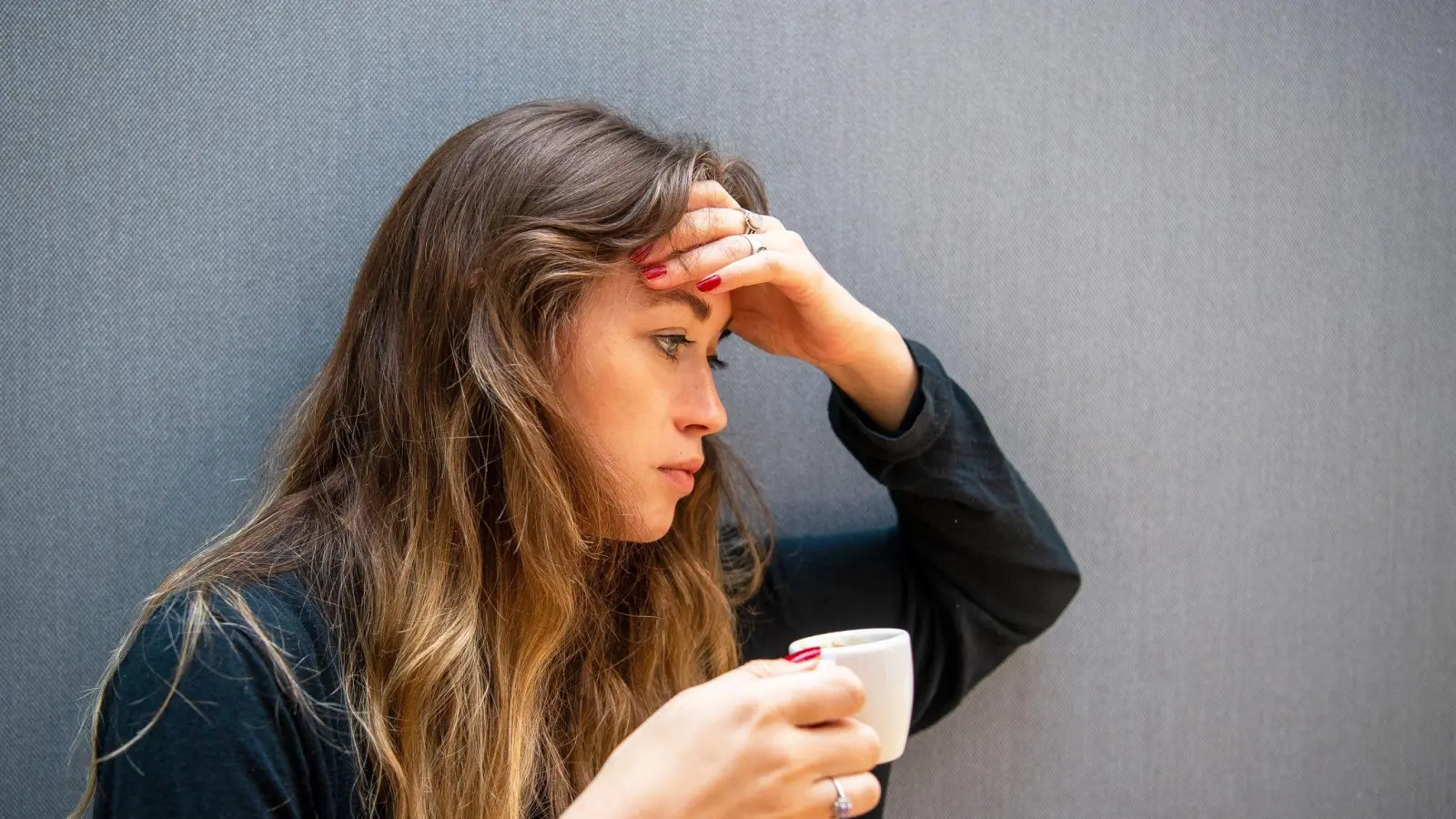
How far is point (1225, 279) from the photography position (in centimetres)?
138

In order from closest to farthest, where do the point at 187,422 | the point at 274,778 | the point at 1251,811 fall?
the point at 274,778 → the point at 187,422 → the point at 1251,811

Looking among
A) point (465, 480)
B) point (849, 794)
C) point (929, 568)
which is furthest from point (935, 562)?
point (465, 480)

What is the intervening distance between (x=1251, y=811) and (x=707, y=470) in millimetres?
947

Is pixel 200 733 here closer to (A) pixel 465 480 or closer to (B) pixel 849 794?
(A) pixel 465 480

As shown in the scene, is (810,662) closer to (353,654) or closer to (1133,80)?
(353,654)

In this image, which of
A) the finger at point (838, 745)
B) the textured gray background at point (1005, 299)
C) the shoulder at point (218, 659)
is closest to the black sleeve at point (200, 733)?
the shoulder at point (218, 659)

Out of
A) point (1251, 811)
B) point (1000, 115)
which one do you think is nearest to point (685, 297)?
point (1000, 115)

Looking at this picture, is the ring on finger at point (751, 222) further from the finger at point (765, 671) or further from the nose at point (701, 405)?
the finger at point (765, 671)

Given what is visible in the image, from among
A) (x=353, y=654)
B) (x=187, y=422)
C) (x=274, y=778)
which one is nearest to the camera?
(x=274, y=778)

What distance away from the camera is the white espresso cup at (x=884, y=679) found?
2.62ft

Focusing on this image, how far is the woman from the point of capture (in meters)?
0.77

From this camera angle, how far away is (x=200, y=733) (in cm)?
76

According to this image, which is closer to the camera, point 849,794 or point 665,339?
point 849,794

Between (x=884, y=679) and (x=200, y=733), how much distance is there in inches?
21.1
